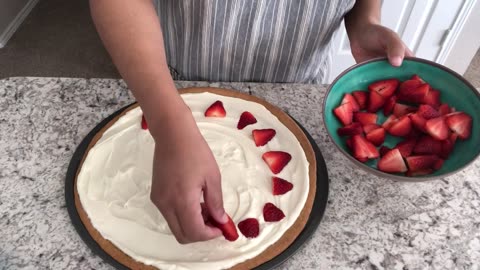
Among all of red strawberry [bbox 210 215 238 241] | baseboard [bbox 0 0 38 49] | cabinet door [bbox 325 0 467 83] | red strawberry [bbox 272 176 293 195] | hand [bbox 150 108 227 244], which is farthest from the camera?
baseboard [bbox 0 0 38 49]

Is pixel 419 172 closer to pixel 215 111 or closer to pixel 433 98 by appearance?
pixel 433 98

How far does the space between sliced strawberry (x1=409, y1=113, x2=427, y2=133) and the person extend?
0.12 meters

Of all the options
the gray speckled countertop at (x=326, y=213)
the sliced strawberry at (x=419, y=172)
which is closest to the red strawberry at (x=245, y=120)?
the gray speckled countertop at (x=326, y=213)

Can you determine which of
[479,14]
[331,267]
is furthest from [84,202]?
[479,14]

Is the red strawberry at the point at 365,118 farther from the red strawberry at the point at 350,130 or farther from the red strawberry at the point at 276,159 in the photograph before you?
the red strawberry at the point at 276,159

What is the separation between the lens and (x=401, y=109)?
866 mm

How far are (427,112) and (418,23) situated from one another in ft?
3.99

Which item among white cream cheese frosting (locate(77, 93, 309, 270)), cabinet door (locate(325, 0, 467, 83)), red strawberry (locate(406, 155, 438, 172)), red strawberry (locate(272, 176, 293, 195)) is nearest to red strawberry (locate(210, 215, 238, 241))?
white cream cheese frosting (locate(77, 93, 309, 270))

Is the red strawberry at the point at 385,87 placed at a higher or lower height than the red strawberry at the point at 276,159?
higher

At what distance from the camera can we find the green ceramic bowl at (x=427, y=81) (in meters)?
0.80

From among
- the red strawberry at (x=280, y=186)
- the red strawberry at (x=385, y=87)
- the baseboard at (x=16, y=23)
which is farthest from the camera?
the baseboard at (x=16, y=23)

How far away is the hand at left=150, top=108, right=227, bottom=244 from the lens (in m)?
0.57

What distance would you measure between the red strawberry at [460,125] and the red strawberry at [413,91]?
0.07 meters

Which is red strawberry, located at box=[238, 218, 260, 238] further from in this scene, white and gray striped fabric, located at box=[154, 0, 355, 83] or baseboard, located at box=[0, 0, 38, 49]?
baseboard, located at box=[0, 0, 38, 49]
